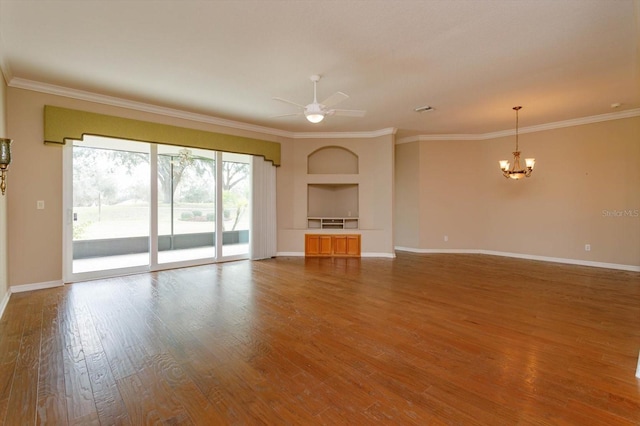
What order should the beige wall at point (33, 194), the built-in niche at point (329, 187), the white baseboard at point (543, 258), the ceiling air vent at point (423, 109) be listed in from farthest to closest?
the built-in niche at point (329, 187), the white baseboard at point (543, 258), the ceiling air vent at point (423, 109), the beige wall at point (33, 194)

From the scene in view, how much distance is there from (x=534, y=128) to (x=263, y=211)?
6343mm

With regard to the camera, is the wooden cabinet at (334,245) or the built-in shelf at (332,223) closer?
the wooden cabinet at (334,245)

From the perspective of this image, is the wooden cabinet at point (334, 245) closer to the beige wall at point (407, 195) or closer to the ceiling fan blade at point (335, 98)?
the beige wall at point (407, 195)

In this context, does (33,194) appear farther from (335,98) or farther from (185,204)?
(335,98)

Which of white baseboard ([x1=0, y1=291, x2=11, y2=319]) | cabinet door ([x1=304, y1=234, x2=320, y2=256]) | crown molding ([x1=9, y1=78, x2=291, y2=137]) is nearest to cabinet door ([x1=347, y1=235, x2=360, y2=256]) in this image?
cabinet door ([x1=304, y1=234, x2=320, y2=256])

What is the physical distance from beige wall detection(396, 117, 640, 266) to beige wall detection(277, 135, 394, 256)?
1.23 meters

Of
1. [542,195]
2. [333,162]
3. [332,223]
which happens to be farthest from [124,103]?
[542,195]

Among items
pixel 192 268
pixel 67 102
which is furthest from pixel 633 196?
pixel 67 102

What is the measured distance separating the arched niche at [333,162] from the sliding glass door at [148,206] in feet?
6.15

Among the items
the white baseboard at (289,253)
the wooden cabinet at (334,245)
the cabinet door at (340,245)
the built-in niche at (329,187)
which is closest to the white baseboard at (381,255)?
the wooden cabinet at (334,245)

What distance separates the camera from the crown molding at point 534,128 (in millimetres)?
5828

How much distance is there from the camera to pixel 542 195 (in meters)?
6.82

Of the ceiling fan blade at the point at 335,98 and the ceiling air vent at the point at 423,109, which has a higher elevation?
the ceiling air vent at the point at 423,109

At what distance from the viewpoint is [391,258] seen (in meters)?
7.12
